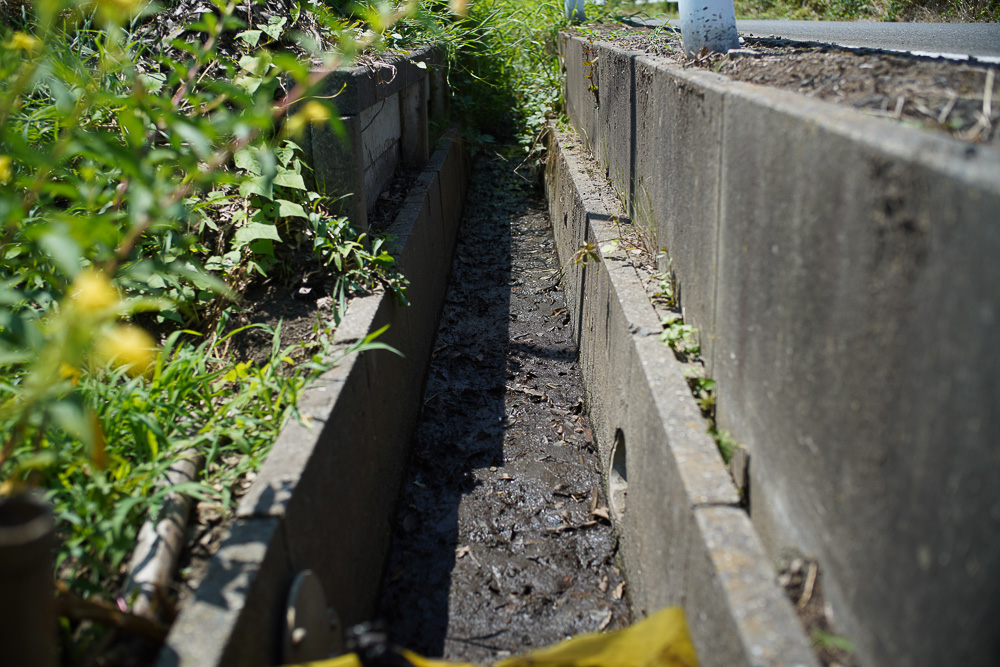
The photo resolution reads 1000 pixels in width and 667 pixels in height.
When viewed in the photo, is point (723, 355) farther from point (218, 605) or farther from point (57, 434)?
point (57, 434)

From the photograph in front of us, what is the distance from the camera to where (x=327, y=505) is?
7.59 feet

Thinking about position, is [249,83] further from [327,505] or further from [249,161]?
[327,505]

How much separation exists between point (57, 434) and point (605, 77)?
15.0 feet

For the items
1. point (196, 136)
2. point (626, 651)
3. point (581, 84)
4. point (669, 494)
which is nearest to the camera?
point (196, 136)

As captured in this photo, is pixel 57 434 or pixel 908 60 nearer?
pixel 57 434

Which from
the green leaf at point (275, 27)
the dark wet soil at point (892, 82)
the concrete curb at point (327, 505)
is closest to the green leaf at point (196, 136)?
the concrete curb at point (327, 505)

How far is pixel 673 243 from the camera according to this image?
10.6ft

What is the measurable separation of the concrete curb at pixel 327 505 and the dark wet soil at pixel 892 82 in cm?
181

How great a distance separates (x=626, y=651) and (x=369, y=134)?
3759 millimetres

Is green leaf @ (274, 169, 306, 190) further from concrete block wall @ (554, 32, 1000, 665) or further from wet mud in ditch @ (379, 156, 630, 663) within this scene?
concrete block wall @ (554, 32, 1000, 665)

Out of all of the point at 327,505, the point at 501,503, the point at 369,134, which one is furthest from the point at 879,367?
the point at 369,134

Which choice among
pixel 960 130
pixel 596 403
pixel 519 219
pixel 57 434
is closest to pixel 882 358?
pixel 960 130

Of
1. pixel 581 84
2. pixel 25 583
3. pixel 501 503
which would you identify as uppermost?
pixel 581 84

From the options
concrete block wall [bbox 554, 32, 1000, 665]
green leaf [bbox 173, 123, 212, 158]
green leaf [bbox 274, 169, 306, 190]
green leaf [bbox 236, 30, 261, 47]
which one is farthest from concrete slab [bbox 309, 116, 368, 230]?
green leaf [bbox 173, 123, 212, 158]
